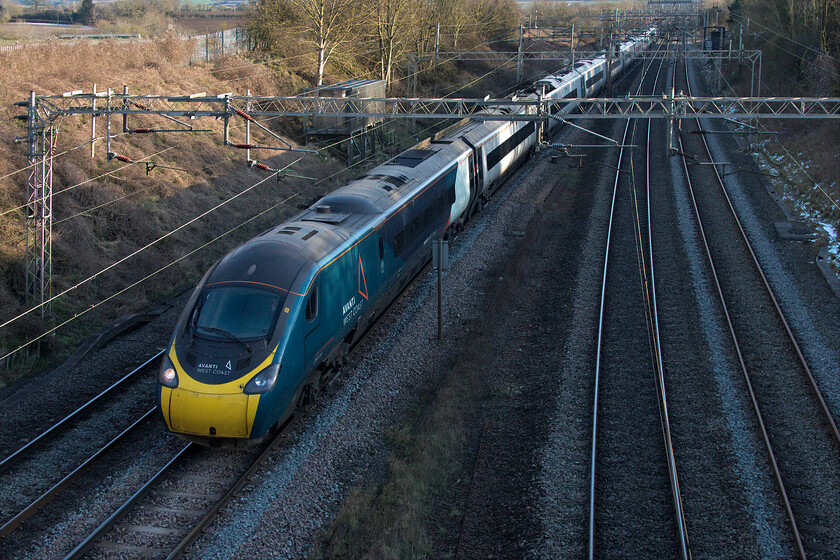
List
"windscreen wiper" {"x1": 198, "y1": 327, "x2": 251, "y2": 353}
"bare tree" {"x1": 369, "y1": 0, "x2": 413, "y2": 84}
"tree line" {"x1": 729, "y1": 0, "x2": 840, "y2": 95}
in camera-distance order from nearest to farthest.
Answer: "windscreen wiper" {"x1": 198, "y1": 327, "x2": 251, "y2": 353} < "tree line" {"x1": 729, "y1": 0, "x2": 840, "y2": 95} < "bare tree" {"x1": 369, "y1": 0, "x2": 413, "y2": 84}

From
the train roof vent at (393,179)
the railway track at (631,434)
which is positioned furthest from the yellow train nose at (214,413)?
the train roof vent at (393,179)

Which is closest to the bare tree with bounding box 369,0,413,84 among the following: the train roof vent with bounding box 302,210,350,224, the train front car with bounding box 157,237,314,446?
the train roof vent with bounding box 302,210,350,224

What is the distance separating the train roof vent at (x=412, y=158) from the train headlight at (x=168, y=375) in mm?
9364

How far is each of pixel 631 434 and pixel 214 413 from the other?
644 cm

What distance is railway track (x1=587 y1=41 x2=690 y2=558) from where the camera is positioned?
9125 mm

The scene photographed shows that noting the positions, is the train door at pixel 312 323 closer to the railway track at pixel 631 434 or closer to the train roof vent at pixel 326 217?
the train roof vent at pixel 326 217

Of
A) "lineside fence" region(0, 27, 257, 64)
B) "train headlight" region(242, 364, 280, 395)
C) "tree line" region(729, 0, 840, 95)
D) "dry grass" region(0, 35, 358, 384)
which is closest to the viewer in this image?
"train headlight" region(242, 364, 280, 395)

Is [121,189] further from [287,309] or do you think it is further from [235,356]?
[235,356]

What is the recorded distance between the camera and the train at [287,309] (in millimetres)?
9992

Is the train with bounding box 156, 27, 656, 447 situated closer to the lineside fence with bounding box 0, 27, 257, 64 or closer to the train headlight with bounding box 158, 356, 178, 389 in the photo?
the train headlight with bounding box 158, 356, 178, 389

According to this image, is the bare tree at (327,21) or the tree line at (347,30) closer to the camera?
the bare tree at (327,21)

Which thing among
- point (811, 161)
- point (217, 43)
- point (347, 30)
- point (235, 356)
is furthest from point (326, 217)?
point (217, 43)

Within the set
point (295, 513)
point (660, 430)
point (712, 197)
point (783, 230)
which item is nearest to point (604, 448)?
point (660, 430)

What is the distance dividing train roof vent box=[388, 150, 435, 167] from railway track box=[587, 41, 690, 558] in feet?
18.4
